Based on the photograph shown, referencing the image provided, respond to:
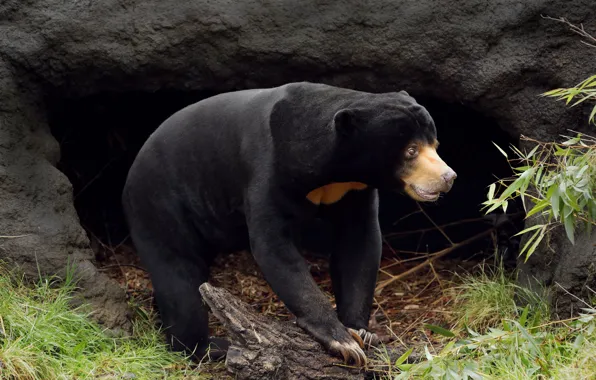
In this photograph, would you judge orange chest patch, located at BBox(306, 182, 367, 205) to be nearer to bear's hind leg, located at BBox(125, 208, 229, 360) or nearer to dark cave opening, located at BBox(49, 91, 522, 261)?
bear's hind leg, located at BBox(125, 208, 229, 360)

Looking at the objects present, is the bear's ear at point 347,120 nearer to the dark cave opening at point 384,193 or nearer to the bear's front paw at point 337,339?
Answer: the bear's front paw at point 337,339

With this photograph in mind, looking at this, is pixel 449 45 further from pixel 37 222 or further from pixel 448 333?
pixel 37 222

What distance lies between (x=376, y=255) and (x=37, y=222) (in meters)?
2.11

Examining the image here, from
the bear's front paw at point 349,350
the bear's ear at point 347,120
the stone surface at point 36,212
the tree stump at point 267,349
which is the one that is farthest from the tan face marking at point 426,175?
the stone surface at point 36,212

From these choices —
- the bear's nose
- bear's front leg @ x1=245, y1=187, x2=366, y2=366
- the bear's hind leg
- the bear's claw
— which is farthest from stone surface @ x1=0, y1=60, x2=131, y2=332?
the bear's nose

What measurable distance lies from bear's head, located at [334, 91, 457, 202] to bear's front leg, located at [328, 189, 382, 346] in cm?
54

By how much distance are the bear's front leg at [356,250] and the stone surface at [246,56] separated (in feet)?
3.44

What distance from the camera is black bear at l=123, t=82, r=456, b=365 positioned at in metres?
4.86

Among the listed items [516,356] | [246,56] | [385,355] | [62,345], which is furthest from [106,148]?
[516,356]

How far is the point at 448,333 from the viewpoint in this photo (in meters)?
4.75

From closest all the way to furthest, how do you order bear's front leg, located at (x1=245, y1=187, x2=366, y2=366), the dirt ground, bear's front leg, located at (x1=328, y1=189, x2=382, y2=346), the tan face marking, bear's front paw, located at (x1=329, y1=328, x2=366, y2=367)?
the tan face marking
bear's front paw, located at (x1=329, y1=328, x2=366, y2=367)
bear's front leg, located at (x1=245, y1=187, x2=366, y2=366)
bear's front leg, located at (x1=328, y1=189, x2=382, y2=346)
the dirt ground

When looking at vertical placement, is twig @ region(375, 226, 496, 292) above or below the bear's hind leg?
below

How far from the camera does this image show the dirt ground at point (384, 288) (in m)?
6.32

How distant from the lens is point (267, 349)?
4648 mm
